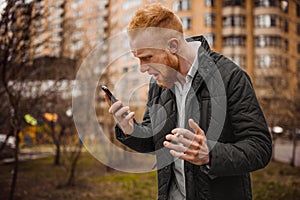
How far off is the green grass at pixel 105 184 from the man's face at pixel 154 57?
5.80m

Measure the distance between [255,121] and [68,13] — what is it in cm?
913

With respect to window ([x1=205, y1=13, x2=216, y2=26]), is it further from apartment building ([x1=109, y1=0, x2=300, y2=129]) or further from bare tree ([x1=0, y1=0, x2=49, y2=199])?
bare tree ([x1=0, y1=0, x2=49, y2=199])

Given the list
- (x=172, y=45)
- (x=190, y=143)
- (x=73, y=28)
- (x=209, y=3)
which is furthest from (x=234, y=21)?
(x=190, y=143)

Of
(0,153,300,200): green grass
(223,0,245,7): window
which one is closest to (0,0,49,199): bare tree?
(0,153,300,200): green grass

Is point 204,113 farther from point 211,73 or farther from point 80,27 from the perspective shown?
point 80,27

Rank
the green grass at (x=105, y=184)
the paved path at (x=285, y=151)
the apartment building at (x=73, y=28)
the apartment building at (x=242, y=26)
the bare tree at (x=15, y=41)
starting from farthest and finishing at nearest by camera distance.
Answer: the apartment building at (x=242, y=26) < the paved path at (x=285, y=151) < the green grass at (x=105, y=184) < the apartment building at (x=73, y=28) < the bare tree at (x=15, y=41)

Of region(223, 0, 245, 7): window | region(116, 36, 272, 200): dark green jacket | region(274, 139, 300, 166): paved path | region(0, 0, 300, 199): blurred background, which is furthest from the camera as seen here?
region(223, 0, 245, 7): window

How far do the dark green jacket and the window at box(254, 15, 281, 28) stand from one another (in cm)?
2231

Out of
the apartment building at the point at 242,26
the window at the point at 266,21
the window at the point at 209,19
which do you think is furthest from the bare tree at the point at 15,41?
the window at the point at 209,19

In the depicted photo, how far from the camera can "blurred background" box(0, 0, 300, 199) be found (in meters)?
5.62

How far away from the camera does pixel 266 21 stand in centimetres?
2442

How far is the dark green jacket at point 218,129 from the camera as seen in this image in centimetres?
128

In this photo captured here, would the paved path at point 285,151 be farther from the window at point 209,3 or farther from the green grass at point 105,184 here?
the window at point 209,3

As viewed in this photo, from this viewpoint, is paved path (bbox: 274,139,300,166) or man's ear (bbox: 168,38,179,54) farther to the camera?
paved path (bbox: 274,139,300,166)
